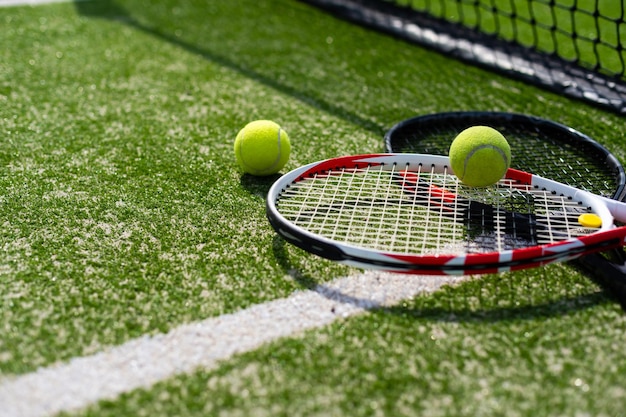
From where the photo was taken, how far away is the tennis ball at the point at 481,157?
2.41 meters

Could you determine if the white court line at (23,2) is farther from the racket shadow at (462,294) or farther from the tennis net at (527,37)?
the racket shadow at (462,294)

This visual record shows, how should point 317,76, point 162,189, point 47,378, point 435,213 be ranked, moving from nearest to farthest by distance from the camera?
point 47,378
point 435,213
point 162,189
point 317,76

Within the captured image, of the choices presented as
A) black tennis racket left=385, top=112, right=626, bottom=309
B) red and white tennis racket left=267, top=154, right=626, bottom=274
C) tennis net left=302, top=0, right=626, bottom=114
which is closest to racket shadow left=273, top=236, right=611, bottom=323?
red and white tennis racket left=267, top=154, right=626, bottom=274

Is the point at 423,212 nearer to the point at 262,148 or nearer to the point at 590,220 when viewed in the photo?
the point at 590,220

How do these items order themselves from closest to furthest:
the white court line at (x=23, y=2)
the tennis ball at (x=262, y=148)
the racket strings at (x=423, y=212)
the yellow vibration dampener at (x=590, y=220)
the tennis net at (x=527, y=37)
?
the yellow vibration dampener at (x=590, y=220)
the racket strings at (x=423, y=212)
the tennis ball at (x=262, y=148)
the tennis net at (x=527, y=37)
the white court line at (x=23, y=2)

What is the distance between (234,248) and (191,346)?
539mm

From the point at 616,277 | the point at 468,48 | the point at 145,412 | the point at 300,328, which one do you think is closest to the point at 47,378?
the point at 145,412

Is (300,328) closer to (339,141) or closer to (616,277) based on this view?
(616,277)

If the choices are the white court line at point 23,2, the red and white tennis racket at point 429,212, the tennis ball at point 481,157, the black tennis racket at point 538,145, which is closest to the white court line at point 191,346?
the red and white tennis racket at point 429,212

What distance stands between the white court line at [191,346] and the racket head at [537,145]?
2.62ft

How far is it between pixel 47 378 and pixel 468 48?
11.4 feet

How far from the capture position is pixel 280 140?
2.81m

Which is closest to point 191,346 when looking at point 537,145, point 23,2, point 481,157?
point 481,157

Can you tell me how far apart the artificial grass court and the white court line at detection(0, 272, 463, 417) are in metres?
0.04
